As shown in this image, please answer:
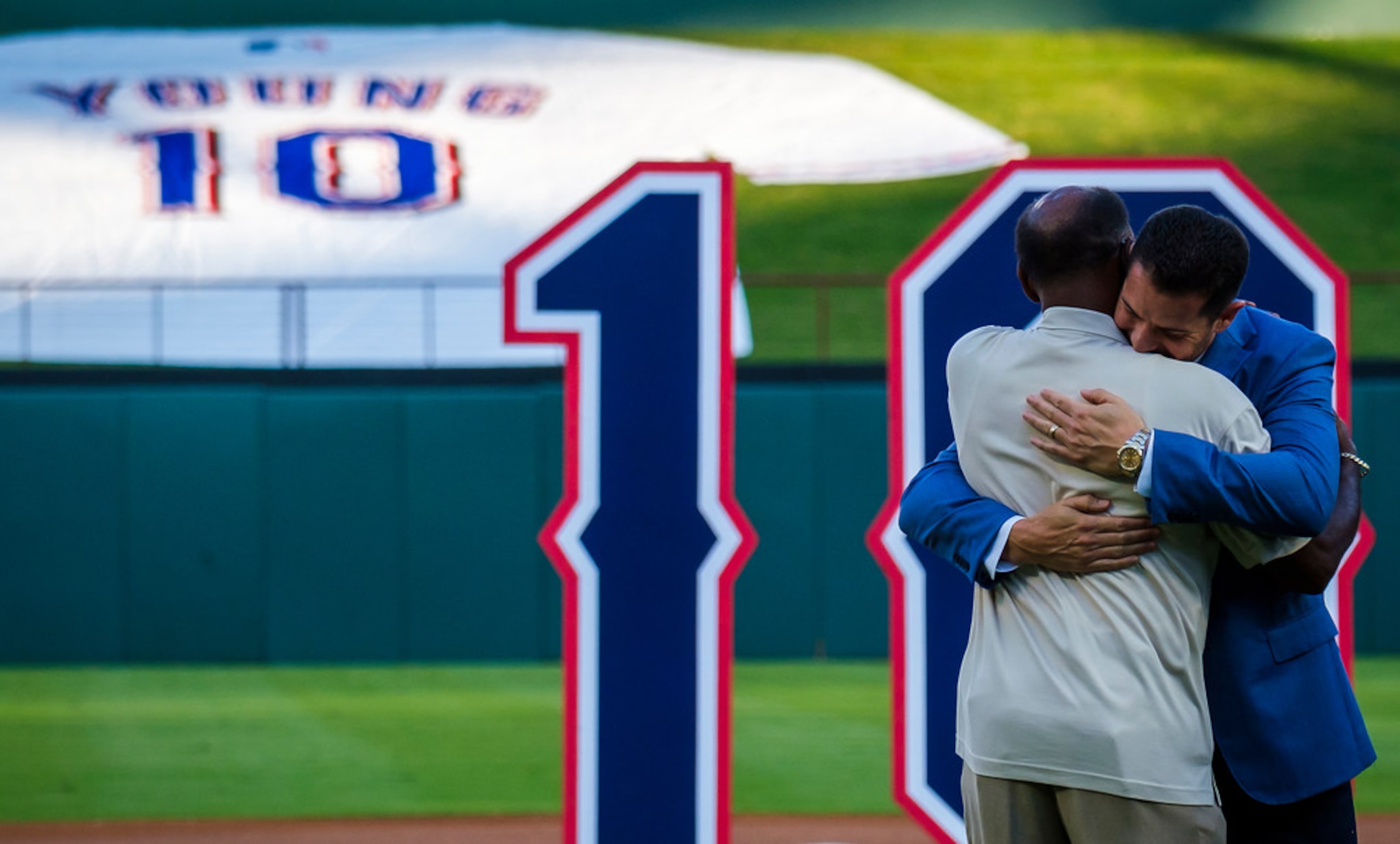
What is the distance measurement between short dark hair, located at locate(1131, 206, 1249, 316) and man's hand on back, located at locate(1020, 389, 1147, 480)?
158 millimetres

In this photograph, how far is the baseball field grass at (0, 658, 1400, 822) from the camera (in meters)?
5.25

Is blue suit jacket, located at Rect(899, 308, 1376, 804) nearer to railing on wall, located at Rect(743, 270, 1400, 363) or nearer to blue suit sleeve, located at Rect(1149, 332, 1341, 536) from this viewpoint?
blue suit sleeve, located at Rect(1149, 332, 1341, 536)

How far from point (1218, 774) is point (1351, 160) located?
55.2 feet

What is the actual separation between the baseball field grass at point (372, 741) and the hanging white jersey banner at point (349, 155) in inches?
184

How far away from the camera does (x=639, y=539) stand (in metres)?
3.06

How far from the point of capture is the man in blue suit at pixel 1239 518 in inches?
73.3

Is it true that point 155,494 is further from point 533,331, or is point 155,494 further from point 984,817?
point 984,817

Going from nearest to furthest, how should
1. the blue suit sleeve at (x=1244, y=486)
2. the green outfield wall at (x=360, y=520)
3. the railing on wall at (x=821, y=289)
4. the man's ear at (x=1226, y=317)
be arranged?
the blue suit sleeve at (x=1244, y=486) < the man's ear at (x=1226, y=317) < the green outfield wall at (x=360, y=520) < the railing on wall at (x=821, y=289)

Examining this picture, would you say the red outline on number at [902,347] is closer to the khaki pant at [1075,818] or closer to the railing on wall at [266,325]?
the khaki pant at [1075,818]

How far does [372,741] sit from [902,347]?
3991 mm

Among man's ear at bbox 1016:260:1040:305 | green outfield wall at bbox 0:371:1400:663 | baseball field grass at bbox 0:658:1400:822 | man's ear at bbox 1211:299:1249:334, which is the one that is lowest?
baseball field grass at bbox 0:658:1400:822

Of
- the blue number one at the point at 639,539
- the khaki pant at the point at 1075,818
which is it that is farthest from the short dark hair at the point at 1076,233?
the blue number one at the point at 639,539

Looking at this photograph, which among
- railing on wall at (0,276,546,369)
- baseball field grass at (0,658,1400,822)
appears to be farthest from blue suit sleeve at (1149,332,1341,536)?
railing on wall at (0,276,546,369)

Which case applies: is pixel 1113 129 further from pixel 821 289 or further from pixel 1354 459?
pixel 1354 459
